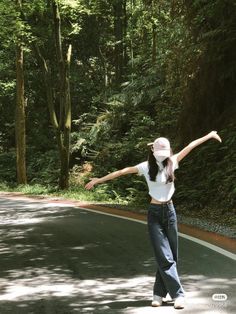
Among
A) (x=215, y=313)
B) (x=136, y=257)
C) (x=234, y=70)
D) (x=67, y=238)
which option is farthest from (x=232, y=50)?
(x=215, y=313)

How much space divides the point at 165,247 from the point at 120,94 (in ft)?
77.8

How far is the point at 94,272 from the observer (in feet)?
25.2

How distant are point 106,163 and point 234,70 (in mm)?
12142

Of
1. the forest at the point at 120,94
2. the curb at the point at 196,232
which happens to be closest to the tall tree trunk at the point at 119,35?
the forest at the point at 120,94

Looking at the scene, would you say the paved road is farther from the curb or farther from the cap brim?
Result: the cap brim

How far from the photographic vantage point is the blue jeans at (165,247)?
5.68 metres

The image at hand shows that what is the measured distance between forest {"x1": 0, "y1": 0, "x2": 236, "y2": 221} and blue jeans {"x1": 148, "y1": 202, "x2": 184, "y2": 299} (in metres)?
7.58

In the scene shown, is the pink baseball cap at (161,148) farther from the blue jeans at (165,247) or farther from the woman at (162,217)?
the blue jeans at (165,247)

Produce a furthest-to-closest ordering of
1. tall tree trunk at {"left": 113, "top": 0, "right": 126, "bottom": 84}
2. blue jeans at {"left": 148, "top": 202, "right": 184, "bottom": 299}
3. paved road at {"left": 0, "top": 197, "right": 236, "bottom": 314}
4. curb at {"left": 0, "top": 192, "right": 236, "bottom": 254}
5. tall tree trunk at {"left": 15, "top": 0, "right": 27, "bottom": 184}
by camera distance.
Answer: tall tree trunk at {"left": 113, "top": 0, "right": 126, "bottom": 84} → tall tree trunk at {"left": 15, "top": 0, "right": 27, "bottom": 184} → curb at {"left": 0, "top": 192, "right": 236, "bottom": 254} → paved road at {"left": 0, "top": 197, "right": 236, "bottom": 314} → blue jeans at {"left": 148, "top": 202, "right": 184, "bottom": 299}

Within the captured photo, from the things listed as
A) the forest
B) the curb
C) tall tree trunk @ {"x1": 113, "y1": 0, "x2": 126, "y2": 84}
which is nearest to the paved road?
the curb

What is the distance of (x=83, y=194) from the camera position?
2202cm

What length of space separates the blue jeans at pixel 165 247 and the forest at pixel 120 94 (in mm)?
7578

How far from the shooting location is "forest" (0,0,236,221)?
16.2 m

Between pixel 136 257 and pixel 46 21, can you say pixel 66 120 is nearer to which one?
pixel 46 21
